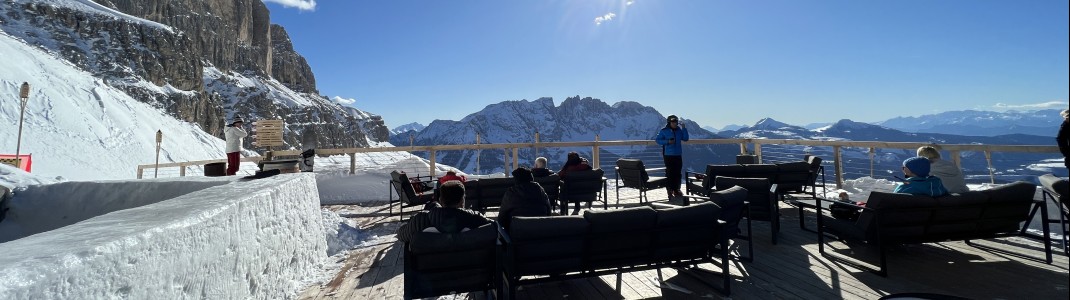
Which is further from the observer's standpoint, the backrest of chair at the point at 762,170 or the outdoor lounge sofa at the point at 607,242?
the backrest of chair at the point at 762,170

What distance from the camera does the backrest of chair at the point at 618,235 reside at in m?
2.63

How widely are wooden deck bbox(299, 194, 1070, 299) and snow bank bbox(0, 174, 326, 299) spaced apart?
0.49m

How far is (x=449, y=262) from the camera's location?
245cm

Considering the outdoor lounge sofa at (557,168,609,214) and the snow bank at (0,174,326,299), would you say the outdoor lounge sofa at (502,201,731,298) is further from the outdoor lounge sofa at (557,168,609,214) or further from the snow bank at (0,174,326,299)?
the outdoor lounge sofa at (557,168,609,214)

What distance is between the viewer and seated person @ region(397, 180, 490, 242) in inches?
Result: 98.7

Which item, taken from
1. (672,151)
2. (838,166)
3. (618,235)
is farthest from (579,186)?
(838,166)

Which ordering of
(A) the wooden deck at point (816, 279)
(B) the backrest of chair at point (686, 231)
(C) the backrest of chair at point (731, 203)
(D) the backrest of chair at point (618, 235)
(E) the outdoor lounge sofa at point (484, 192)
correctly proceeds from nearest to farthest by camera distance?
(D) the backrest of chair at point (618, 235) → (B) the backrest of chair at point (686, 231) → (A) the wooden deck at point (816, 279) → (C) the backrest of chair at point (731, 203) → (E) the outdoor lounge sofa at point (484, 192)

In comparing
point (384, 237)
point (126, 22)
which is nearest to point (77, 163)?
point (384, 237)

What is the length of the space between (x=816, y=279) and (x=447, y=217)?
2752mm

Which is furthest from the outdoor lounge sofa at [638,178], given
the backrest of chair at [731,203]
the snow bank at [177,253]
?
the snow bank at [177,253]

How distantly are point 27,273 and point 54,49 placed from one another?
6222 centimetres

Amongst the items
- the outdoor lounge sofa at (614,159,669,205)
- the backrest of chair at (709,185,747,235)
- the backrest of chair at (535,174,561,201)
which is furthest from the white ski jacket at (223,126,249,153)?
the backrest of chair at (709,185,747,235)

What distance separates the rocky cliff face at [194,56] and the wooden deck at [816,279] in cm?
385

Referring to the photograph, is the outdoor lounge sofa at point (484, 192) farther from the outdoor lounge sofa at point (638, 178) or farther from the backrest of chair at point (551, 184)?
the outdoor lounge sofa at point (638, 178)
